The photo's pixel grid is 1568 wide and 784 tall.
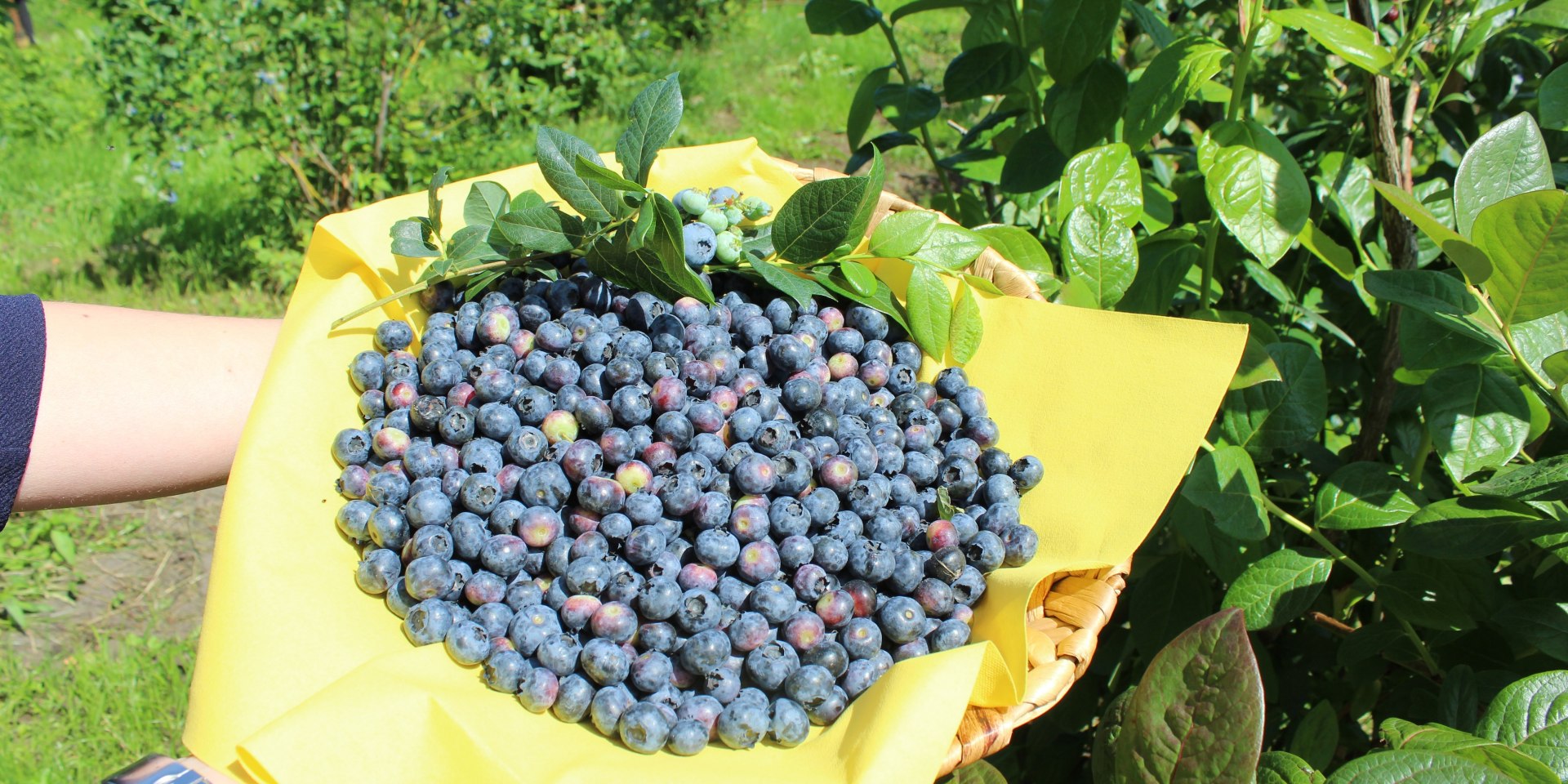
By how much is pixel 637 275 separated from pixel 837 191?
0.29 meters

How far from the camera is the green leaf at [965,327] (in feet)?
4.46

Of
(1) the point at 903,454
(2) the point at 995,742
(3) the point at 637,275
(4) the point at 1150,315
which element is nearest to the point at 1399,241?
(4) the point at 1150,315

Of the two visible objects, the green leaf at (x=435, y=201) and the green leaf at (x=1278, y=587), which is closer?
the green leaf at (x=1278, y=587)

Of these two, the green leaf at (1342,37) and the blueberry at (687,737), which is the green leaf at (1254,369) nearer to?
the green leaf at (1342,37)

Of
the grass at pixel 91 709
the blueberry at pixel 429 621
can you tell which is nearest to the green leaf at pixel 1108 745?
the blueberry at pixel 429 621

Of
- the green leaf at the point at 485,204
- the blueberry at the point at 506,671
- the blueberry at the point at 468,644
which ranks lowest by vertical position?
the blueberry at the point at 506,671

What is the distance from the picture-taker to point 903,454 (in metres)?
1.28

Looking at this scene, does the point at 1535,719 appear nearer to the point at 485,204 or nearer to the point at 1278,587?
the point at 1278,587

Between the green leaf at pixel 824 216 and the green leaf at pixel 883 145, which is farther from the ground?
the green leaf at pixel 824 216

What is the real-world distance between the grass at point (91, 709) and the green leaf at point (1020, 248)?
1.71m

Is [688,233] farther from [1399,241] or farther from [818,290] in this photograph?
[1399,241]

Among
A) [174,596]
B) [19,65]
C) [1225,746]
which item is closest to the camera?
[1225,746]

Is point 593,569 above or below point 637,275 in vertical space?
below

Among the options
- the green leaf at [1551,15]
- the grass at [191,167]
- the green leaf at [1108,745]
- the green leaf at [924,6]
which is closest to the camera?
the green leaf at [1108,745]
